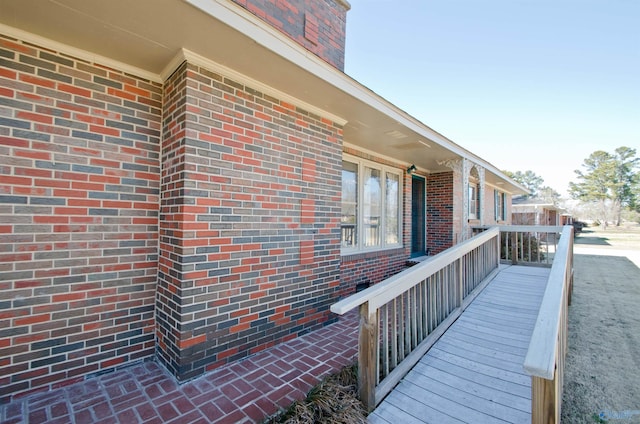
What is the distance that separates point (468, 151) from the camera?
19.8 feet

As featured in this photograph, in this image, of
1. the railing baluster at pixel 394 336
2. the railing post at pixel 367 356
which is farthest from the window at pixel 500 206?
the railing post at pixel 367 356

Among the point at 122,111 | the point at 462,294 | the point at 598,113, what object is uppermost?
the point at 598,113

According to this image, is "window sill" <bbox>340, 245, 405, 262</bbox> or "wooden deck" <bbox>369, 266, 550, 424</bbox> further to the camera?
"window sill" <bbox>340, 245, 405, 262</bbox>

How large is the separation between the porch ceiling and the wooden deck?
294cm

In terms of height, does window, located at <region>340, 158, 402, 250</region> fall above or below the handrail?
above

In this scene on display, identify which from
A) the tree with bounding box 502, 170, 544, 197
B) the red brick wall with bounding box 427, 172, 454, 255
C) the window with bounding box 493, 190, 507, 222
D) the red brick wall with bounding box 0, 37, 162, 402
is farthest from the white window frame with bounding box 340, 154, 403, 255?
the tree with bounding box 502, 170, 544, 197

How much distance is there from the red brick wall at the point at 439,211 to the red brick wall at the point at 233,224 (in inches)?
192

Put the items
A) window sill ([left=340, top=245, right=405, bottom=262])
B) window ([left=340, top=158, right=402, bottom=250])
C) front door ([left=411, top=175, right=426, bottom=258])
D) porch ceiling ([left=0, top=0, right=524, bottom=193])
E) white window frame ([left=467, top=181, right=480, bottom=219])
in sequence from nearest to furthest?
porch ceiling ([left=0, top=0, right=524, bottom=193]), window sill ([left=340, top=245, right=405, bottom=262]), window ([left=340, top=158, right=402, bottom=250]), front door ([left=411, top=175, right=426, bottom=258]), white window frame ([left=467, top=181, right=480, bottom=219])

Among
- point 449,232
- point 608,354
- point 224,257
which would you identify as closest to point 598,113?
point 449,232

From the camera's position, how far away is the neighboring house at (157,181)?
6.82 feet

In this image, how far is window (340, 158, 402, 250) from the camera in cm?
514

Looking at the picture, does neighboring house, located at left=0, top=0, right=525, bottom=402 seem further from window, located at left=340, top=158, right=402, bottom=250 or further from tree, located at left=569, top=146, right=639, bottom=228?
tree, located at left=569, top=146, right=639, bottom=228

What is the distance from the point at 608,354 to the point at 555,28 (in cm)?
801

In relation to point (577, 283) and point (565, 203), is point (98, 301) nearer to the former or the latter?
point (577, 283)
